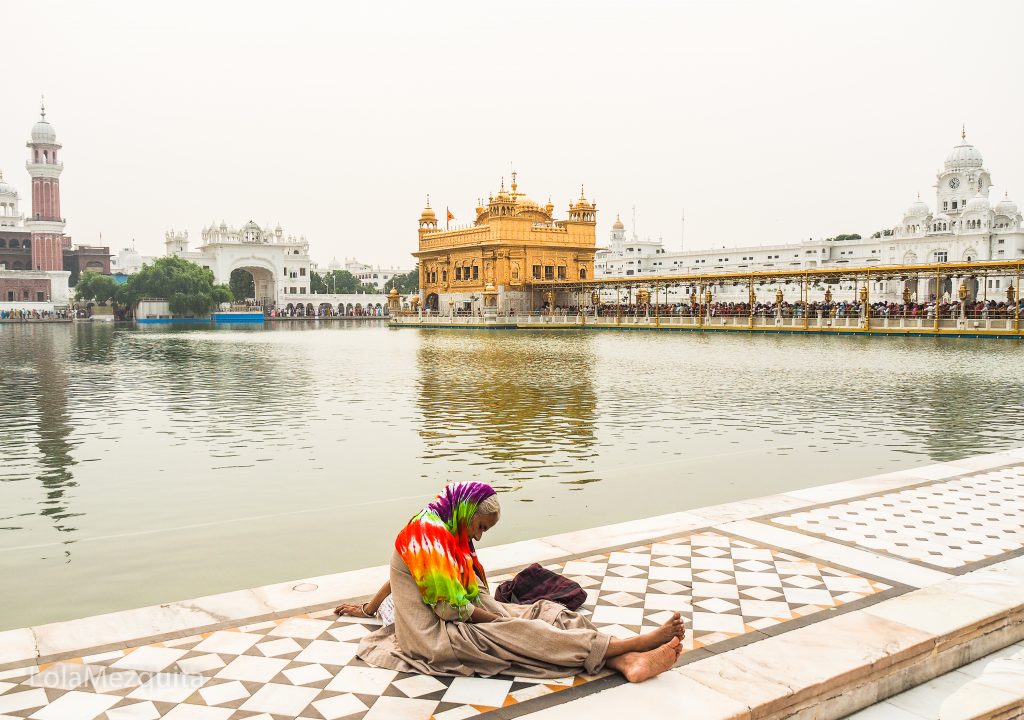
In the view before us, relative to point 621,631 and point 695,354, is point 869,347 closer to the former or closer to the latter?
point 695,354

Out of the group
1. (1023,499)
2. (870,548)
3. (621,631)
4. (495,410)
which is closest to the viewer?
(621,631)

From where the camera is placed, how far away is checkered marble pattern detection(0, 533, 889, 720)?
3.39 metres

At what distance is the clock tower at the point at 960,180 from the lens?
77875 millimetres

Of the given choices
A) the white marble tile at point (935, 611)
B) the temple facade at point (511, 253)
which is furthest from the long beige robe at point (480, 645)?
the temple facade at point (511, 253)

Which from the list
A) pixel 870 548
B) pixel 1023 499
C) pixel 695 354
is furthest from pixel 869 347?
pixel 870 548

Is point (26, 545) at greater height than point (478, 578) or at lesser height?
lesser

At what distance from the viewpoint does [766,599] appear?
4.62 meters

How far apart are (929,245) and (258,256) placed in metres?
63.8

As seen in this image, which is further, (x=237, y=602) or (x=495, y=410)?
(x=495, y=410)

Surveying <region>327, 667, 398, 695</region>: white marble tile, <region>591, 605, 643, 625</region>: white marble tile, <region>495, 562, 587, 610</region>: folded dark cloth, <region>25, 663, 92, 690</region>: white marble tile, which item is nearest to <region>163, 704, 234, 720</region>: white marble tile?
<region>327, 667, 398, 695</region>: white marble tile

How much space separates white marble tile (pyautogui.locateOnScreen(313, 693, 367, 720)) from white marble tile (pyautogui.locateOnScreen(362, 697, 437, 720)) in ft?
0.21

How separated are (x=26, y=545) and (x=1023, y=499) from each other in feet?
25.5

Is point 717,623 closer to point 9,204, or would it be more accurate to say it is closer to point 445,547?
point 445,547

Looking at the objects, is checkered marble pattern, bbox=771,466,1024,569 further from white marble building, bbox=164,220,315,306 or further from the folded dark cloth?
white marble building, bbox=164,220,315,306
